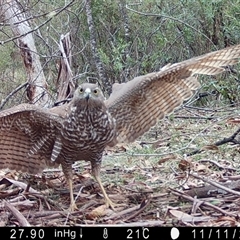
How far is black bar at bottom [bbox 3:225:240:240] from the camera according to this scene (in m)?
3.38

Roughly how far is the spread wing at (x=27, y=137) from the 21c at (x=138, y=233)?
4.17 feet

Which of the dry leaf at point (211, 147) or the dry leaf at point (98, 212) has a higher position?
the dry leaf at point (211, 147)

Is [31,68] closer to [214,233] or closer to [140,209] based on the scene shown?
[140,209]

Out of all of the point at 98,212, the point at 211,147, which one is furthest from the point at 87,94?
the point at 211,147

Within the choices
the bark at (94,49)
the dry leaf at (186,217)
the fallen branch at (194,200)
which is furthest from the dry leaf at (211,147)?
the bark at (94,49)

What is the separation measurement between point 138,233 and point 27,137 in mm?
1635

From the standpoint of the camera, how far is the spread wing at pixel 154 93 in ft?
15.9

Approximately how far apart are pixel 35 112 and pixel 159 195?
1.14 meters

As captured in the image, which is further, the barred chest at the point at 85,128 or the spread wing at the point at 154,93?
the spread wing at the point at 154,93

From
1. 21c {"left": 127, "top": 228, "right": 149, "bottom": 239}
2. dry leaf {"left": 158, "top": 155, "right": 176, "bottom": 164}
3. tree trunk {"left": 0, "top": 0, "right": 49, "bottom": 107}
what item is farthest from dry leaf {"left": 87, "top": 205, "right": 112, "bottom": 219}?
tree trunk {"left": 0, "top": 0, "right": 49, "bottom": 107}

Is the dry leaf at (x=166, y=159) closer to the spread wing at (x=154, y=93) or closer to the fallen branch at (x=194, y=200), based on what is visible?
the spread wing at (x=154, y=93)

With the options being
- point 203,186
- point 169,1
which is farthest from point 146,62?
point 203,186

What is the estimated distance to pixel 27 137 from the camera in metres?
4.85

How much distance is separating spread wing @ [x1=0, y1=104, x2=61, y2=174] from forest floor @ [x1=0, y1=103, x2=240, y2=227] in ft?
0.77
